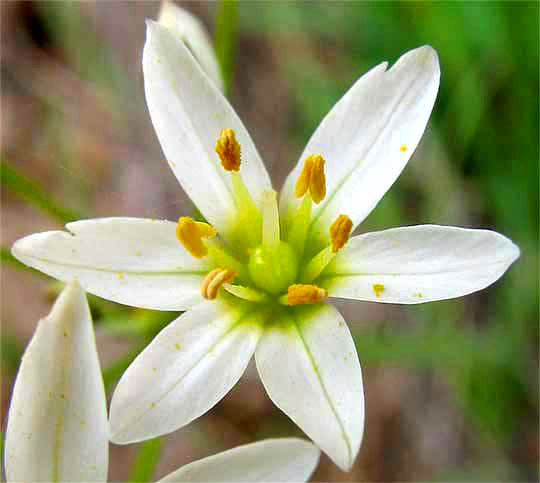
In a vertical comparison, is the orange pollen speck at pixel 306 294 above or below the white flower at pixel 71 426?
above

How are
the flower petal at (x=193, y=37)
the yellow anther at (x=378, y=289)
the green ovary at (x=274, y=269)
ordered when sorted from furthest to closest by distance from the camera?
the flower petal at (x=193, y=37), the green ovary at (x=274, y=269), the yellow anther at (x=378, y=289)

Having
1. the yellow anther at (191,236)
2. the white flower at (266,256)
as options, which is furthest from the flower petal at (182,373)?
the yellow anther at (191,236)

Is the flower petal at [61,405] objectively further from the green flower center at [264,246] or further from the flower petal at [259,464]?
the green flower center at [264,246]

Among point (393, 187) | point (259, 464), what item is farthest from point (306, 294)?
point (393, 187)

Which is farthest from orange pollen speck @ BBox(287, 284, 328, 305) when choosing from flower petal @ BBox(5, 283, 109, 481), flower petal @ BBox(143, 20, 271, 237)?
flower petal @ BBox(5, 283, 109, 481)

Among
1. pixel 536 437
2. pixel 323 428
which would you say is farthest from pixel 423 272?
pixel 536 437

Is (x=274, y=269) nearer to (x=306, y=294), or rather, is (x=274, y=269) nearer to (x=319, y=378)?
(x=306, y=294)
